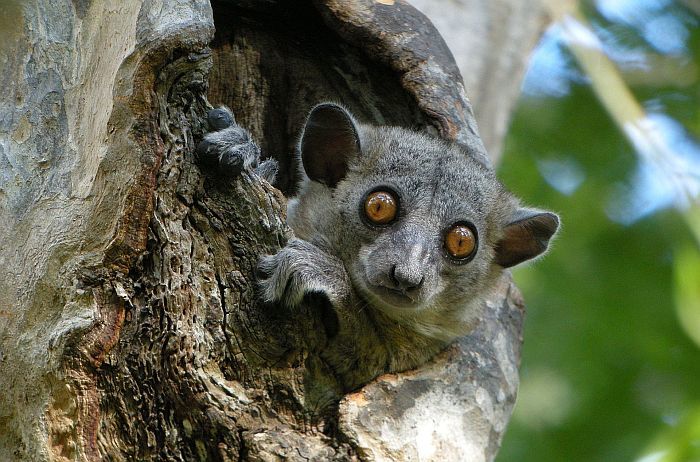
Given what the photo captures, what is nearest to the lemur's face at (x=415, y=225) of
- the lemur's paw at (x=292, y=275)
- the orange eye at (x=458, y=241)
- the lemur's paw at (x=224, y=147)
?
the orange eye at (x=458, y=241)

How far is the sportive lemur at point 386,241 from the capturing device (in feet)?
11.8

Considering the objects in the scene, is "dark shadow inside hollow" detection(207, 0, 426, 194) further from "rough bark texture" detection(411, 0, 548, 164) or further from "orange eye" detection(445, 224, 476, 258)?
"rough bark texture" detection(411, 0, 548, 164)

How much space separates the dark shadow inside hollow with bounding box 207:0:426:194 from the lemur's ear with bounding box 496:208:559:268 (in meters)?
0.70

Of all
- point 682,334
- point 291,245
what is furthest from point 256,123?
point 682,334

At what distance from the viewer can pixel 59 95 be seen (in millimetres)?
3264

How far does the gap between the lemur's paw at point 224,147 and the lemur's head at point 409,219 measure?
791mm

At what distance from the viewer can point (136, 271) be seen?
10.2ft

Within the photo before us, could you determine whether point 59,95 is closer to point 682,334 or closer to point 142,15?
point 142,15

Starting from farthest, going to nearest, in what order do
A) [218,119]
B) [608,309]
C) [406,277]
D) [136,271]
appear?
[608,309]
[406,277]
[218,119]
[136,271]

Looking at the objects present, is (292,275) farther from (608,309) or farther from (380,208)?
(608,309)

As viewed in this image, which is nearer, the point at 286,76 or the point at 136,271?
the point at 136,271

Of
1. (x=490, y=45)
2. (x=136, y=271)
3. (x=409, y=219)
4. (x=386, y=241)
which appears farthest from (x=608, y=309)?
(x=136, y=271)

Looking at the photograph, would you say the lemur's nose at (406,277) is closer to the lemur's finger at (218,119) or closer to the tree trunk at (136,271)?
the tree trunk at (136,271)

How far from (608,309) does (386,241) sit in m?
3.73
